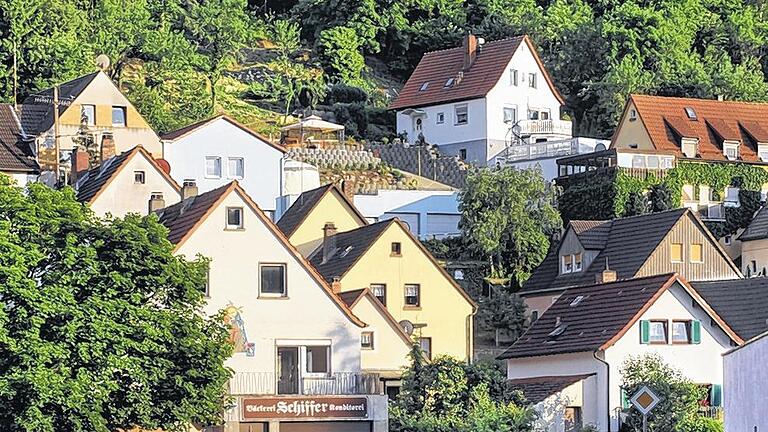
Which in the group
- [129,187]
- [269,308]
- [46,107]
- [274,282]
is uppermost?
[46,107]

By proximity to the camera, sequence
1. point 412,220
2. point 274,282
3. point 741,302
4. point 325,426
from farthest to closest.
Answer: point 412,220
point 741,302
point 274,282
point 325,426

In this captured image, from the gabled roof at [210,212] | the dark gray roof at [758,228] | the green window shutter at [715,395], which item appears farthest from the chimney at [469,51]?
the gabled roof at [210,212]

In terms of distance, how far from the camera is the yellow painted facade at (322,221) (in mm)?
73938

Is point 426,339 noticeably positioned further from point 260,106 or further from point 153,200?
point 260,106

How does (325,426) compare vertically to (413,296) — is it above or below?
below

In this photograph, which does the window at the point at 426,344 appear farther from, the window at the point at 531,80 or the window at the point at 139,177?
the window at the point at 531,80

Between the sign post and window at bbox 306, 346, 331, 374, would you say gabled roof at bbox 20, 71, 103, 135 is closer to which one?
window at bbox 306, 346, 331, 374

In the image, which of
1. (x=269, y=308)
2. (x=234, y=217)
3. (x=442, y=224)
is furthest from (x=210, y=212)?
(x=442, y=224)

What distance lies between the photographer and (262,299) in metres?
59.9

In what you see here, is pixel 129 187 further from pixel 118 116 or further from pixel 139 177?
pixel 118 116

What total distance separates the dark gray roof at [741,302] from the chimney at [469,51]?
3472 cm

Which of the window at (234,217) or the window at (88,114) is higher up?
the window at (88,114)

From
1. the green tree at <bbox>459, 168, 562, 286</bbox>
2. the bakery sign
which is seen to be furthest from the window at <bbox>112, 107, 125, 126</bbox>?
the bakery sign

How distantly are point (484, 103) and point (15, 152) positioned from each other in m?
28.2
